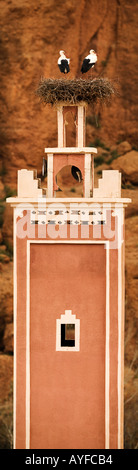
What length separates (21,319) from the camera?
352 inches

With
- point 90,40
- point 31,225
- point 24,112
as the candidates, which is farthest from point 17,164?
point 31,225

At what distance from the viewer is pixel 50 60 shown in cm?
1897

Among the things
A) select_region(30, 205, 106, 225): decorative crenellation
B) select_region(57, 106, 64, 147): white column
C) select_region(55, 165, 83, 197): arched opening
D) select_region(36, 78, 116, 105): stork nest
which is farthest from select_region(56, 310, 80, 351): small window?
select_region(55, 165, 83, 197): arched opening

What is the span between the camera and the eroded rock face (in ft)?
62.1

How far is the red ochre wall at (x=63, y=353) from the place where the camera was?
29.3ft

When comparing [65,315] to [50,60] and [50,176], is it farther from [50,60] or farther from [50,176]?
[50,60]

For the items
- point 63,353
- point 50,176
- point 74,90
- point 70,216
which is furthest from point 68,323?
point 74,90

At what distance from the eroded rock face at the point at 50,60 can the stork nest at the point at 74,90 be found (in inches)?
387

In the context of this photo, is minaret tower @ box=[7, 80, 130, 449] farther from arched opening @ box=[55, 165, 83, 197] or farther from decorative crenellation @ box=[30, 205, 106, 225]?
arched opening @ box=[55, 165, 83, 197]

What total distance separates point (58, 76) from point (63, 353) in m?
11.8

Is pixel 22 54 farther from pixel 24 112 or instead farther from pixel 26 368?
pixel 26 368

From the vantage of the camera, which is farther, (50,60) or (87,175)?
(50,60)

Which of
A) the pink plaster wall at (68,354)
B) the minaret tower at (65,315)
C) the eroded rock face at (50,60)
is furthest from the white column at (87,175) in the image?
the eroded rock face at (50,60)

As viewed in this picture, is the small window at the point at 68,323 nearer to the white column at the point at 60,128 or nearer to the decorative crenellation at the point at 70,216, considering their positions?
the decorative crenellation at the point at 70,216
